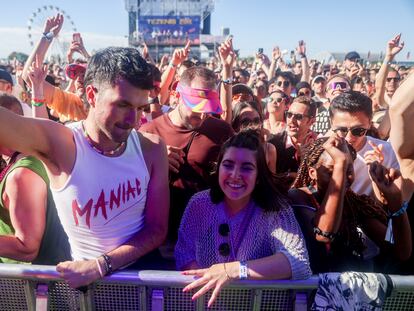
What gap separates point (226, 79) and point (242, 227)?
89.5 inches

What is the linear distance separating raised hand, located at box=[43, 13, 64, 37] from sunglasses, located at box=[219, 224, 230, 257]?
309 cm

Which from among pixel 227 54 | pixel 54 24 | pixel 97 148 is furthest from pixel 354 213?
pixel 54 24

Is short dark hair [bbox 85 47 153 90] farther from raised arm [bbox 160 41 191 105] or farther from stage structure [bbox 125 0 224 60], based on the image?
stage structure [bbox 125 0 224 60]

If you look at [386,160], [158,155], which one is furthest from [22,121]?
[386,160]

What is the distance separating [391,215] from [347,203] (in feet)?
0.72

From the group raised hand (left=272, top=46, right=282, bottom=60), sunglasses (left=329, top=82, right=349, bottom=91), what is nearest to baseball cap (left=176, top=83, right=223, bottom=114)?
sunglasses (left=329, top=82, right=349, bottom=91)

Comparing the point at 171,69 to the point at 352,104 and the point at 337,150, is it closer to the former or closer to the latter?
the point at 352,104

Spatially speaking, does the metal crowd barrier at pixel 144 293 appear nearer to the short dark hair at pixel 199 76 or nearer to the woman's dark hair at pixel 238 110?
the short dark hair at pixel 199 76

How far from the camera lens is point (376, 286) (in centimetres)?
147

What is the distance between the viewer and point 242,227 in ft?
5.87

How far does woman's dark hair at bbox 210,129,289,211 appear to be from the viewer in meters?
1.84

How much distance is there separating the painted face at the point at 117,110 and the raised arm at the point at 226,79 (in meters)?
1.97

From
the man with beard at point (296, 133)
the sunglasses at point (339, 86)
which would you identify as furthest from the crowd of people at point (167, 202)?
the sunglasses at point (339, 86)

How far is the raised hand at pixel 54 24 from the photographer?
379cm
